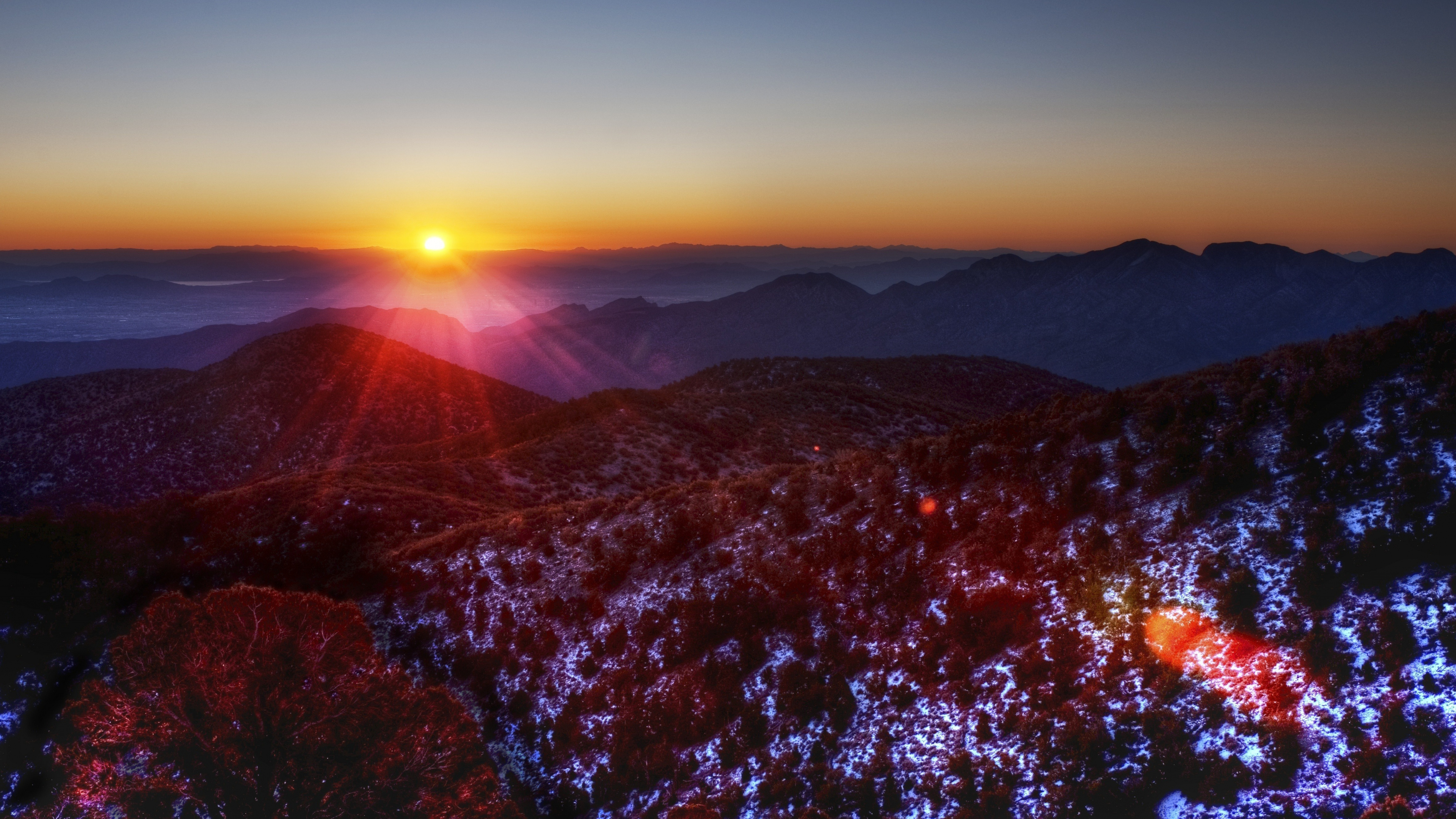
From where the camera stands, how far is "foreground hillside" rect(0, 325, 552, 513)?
6444 cm

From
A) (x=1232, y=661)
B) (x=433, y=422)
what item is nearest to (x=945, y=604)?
(x=1232, y=661)

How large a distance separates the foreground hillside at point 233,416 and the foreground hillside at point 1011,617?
33.9 m

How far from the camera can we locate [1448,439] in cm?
1550

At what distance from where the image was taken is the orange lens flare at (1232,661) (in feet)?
41.0

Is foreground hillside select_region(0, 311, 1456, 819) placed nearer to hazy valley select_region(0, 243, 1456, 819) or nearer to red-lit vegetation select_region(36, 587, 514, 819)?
hazy valley select_region(0, 243, 1456, 819)

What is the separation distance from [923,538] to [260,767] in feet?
49.1

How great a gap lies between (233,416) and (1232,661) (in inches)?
3230

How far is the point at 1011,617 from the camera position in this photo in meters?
16.2

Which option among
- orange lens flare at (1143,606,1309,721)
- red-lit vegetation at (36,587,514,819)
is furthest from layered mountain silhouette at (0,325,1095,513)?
orange lens flare at (1143,606,1309,721)

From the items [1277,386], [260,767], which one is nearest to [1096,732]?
[1277,386]

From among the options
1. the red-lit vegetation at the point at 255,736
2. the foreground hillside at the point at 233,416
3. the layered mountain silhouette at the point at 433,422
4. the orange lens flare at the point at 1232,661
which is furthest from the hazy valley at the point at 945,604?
the foreground hillside at the point at 233,416

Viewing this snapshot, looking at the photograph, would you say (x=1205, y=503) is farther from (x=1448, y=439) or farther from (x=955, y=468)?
(x=955, y=468)

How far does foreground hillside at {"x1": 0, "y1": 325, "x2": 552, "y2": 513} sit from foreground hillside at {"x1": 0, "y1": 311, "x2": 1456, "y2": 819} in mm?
33893

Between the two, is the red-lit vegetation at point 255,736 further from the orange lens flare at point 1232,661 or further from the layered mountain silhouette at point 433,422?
the layered mountain silhouette at point 433,422
